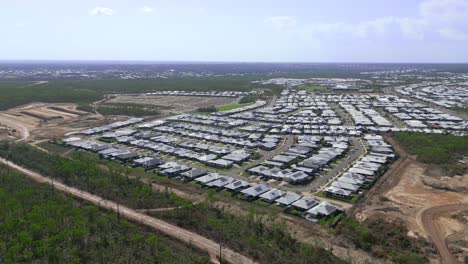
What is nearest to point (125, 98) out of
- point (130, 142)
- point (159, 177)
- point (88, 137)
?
point (88, 137)

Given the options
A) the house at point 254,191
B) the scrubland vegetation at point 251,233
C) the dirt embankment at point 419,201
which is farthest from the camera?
the house at point 254,191

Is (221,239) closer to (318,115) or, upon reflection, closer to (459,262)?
(459,262)

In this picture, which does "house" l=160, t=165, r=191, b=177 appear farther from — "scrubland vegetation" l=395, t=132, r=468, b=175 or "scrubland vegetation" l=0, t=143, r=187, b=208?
"scrubland vegetation" l=395, t=132, r=468, b=175

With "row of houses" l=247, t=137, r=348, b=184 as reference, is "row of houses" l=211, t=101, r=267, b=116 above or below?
above

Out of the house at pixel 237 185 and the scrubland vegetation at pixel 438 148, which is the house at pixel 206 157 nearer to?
the house at pixel 237 185

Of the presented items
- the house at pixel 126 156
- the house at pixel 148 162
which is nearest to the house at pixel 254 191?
the house at pixel 148 162

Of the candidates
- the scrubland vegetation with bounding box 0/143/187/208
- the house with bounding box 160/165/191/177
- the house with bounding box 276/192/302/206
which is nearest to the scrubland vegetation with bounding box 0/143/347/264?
the scrubland vegetation with bounding box 0/143/187/208

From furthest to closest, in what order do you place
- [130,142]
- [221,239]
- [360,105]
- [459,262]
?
[360,105] → [130,142] → [221,239] → [459,262]
